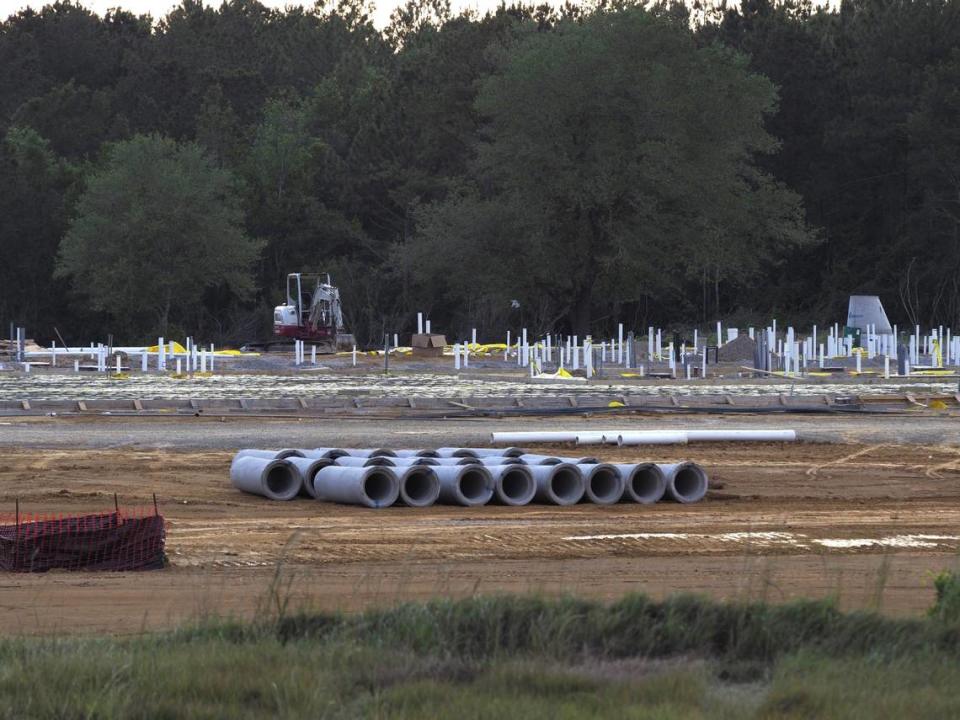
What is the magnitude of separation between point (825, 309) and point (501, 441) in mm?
47432

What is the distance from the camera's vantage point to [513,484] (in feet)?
49.6

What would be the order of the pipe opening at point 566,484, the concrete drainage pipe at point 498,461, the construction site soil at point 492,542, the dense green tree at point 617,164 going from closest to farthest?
the construction site soil at point 492,542
the pipe opening at point 566,484
the concrete drainage pipe at point 498,461
the dense green tree at point 617,164

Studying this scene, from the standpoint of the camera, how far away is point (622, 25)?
5747cm

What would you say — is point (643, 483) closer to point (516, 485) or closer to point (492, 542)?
point (516, 485)

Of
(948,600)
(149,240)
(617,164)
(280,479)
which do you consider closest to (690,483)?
(280,479)

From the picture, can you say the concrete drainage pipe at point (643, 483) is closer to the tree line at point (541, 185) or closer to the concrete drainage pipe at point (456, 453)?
the concrete drainage pipe at point (456, 453)

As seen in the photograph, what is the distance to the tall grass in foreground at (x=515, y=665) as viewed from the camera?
19.5ft

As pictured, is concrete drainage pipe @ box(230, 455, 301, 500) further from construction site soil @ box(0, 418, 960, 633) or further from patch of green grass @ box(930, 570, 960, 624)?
patch of green grass @ box(930, 570, 960, 624)

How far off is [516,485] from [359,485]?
5.58 feet

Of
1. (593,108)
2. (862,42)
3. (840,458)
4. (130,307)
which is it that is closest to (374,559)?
(840,458)

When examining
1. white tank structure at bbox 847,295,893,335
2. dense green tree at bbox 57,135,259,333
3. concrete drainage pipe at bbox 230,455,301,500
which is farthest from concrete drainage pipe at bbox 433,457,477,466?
dense green tree at bbox 57,135,259,333

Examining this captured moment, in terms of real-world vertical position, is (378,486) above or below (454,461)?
→ below

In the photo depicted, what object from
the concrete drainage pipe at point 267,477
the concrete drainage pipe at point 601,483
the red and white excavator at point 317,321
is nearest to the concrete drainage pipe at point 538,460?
the concrete drainage pipe at point 601,483

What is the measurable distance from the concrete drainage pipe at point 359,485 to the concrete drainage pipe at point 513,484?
40.6 inches
